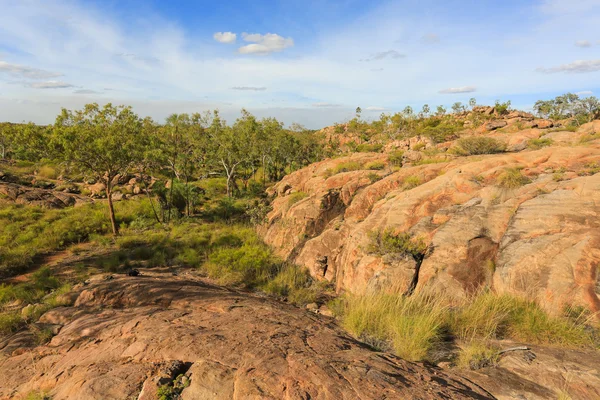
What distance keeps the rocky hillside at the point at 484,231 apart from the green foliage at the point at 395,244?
110 millimetres

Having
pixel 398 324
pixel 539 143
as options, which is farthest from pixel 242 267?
pixel 539 143

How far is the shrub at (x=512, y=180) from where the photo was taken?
9039 millimetres

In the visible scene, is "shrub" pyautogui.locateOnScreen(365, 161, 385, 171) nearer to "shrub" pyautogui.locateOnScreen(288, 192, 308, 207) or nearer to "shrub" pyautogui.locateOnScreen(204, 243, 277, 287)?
"shrub" pyautogui.locateOnScreen(288, 192, 308, 207)

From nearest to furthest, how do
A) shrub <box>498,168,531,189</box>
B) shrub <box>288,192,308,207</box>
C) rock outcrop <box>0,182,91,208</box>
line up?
1. shrub <box>498,168,531,189</box>
2. shrub <box>288,192,308,207</box>
3. rock outcrop <box>0,182,91,208</box>

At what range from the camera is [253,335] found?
15.2 feet

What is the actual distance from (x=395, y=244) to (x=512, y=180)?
13.5 ft

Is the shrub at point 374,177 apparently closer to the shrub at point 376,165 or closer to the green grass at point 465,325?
the shrub at point 376,165

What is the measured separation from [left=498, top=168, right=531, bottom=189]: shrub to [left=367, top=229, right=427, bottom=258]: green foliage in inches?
128

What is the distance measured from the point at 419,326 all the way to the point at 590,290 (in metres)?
3.54

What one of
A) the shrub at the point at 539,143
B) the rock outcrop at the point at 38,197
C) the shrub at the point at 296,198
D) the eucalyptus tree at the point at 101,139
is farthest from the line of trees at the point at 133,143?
the shrub at the point at 539,143

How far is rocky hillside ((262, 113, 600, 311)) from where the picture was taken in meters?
6.27

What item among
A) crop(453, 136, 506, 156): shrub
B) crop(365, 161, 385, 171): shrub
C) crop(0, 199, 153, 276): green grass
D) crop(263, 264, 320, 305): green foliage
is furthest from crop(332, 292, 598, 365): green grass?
crop(0, 199, 153, 276): green grass

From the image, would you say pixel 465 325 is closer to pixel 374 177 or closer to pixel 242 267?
pixel 242 267

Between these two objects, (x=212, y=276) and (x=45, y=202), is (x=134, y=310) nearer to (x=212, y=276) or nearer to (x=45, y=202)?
(x=212, y=276)
